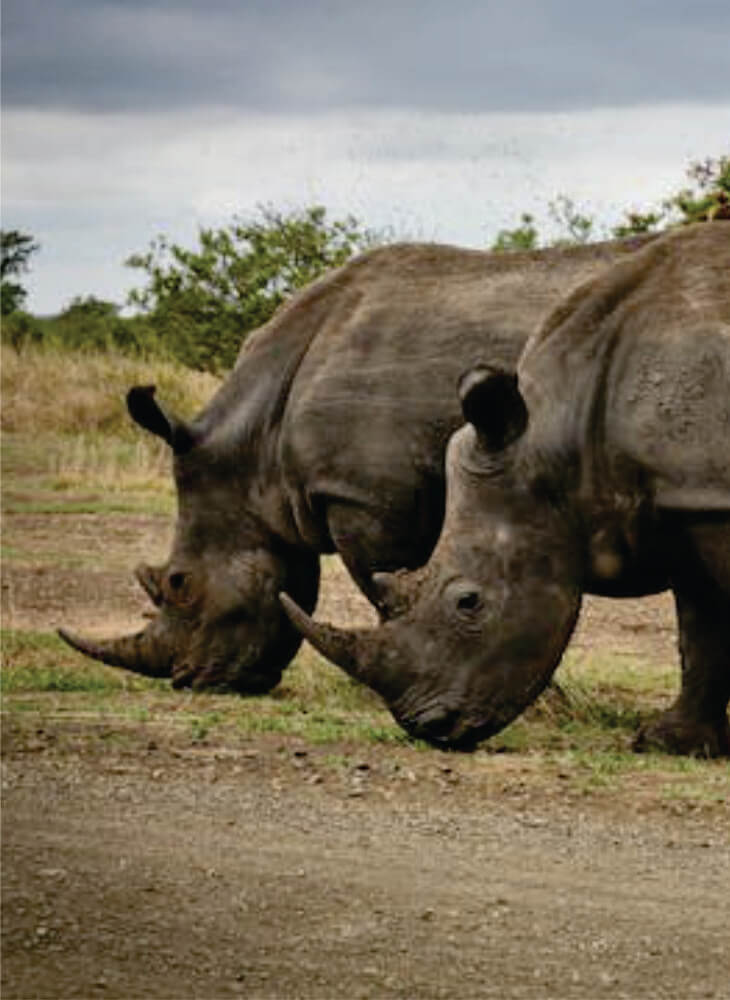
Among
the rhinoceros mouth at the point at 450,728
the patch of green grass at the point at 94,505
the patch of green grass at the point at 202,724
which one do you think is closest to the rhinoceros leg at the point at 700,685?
the rhinoceros mouth at the point at 450,728

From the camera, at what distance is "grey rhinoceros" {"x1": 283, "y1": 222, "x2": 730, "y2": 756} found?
34.1ft

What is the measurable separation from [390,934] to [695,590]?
3792mm

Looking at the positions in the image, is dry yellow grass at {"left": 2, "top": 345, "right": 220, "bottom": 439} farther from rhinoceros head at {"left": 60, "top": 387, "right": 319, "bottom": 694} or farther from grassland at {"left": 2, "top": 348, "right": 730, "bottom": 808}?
rhinoceros head at {"left": 60, "top": 387, "right": 319, "bottom": 694}

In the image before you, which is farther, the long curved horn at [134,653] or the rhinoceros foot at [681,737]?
the long curved horn at [134,653]

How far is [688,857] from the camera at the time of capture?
28.3ft

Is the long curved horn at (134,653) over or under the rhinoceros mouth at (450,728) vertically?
under

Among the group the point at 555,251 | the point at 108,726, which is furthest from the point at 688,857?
the point at 555,251

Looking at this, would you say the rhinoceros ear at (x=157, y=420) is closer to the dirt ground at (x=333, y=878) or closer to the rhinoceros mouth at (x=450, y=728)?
the dirt ground at (x=333, y=878)

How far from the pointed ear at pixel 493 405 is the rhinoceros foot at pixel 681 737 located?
1.30 m

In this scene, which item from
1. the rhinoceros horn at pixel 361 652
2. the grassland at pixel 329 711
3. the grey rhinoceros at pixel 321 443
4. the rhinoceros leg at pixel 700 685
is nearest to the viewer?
the grassland at pixel 329 711

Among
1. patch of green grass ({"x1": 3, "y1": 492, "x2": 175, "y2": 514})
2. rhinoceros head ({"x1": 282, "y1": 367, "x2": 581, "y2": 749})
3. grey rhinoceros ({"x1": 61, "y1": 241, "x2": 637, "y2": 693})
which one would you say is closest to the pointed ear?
rhinoceros head ({"x1": 282, "y1": 367, "x2": 581, "y2": 749})

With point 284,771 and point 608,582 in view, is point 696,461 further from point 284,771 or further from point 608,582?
point 284,771

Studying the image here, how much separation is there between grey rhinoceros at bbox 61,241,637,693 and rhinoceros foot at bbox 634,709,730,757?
1.48 meters

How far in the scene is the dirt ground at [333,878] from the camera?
6.92m
